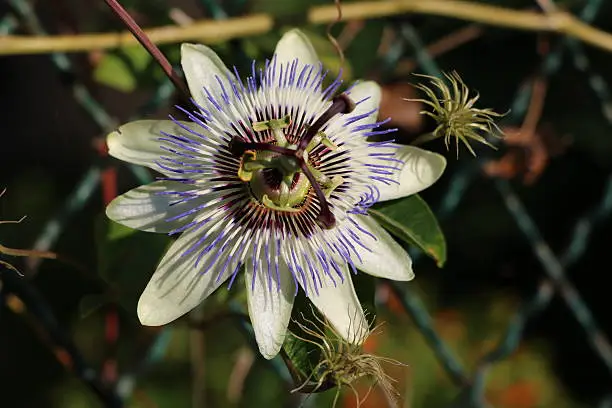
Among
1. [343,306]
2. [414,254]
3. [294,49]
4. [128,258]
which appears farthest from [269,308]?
[414,254]

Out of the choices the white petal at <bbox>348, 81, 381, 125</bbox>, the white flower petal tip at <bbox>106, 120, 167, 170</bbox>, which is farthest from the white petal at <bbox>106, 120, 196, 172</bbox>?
the white petal at <bbox>348, 81, 381, 125</bbox>

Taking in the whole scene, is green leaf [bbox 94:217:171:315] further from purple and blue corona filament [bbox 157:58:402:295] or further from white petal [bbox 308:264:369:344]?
white petal [bbox 308:264:369:344]

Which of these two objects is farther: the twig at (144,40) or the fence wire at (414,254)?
the fence wire at (414,254)

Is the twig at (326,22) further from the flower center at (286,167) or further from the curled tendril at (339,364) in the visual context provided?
the curled tendril at (339,364)

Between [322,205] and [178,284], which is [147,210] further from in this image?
[322,205]

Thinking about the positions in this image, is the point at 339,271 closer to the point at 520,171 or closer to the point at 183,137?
the point at 183,137

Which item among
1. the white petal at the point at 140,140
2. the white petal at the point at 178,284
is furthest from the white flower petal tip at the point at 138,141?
the white petal at the point at 178,284
